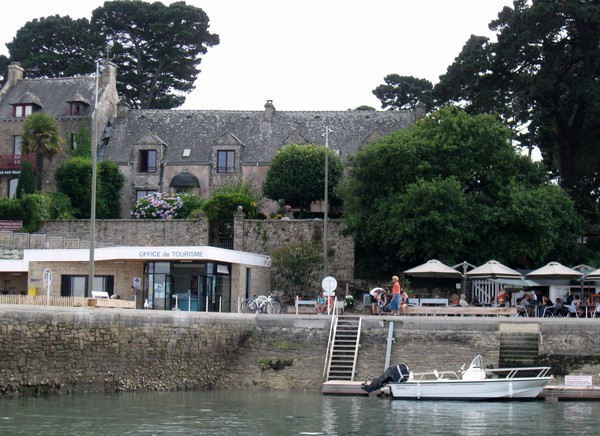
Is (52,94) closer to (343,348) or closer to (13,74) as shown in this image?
(13,74)

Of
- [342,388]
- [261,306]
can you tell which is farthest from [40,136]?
[342,388]

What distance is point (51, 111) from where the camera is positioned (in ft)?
224

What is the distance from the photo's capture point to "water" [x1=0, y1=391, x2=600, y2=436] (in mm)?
26125

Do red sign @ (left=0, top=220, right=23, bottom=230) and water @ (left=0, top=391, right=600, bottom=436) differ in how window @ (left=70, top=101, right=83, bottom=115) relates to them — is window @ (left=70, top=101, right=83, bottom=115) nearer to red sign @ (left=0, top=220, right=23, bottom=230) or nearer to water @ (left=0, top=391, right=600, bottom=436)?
red sign @ (left=0, top=220, right=23, bottom=230)

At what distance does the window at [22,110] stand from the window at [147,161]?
7877 millimetres

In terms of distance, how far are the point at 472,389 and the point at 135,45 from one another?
2234 inches

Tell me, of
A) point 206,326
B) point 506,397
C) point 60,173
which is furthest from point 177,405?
point 60,173

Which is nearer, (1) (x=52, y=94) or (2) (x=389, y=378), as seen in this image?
(2) (x=389, y=378)

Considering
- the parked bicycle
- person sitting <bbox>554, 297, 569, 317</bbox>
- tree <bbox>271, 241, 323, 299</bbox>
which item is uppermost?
tree <bbox>271, 241, 323, 299</bbox>

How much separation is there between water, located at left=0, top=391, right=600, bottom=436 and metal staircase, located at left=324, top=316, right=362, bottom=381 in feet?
4.96

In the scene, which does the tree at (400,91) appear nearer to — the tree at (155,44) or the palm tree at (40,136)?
the tree at (155,44)

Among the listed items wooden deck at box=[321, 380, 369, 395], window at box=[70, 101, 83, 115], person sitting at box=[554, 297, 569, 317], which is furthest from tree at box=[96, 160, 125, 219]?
wooden deck at box=[321, 380, 369, 395]

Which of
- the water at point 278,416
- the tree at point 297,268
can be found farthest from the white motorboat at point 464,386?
the tree at point 297,268

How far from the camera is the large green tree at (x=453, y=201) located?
157 feet
